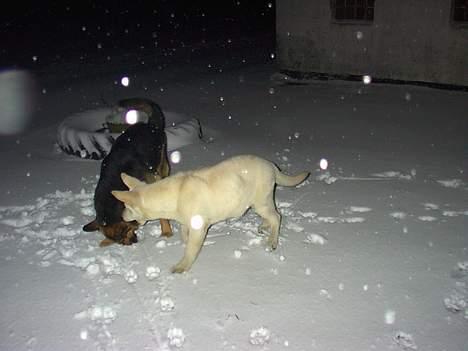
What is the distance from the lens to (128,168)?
4.66 m

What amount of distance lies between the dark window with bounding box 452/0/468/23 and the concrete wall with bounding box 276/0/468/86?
0.18m

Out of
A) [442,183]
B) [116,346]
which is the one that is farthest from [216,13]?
[116,346]

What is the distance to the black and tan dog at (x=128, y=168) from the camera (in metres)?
4.18

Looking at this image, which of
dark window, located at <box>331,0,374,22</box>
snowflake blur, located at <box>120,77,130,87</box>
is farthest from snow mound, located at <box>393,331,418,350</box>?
snowflake blur, located at <box>120,77,130,87</box>

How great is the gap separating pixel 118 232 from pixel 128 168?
0.80 m

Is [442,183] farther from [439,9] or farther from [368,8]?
[368,8]

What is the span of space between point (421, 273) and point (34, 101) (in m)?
10.5

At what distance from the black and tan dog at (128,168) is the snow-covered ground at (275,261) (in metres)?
0.33

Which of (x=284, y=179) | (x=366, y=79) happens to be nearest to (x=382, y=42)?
(x=366, y=79)

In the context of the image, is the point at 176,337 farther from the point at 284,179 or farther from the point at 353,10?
the point at 353,10

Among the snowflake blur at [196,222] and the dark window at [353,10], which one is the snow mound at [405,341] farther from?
the dark window at [353,10]

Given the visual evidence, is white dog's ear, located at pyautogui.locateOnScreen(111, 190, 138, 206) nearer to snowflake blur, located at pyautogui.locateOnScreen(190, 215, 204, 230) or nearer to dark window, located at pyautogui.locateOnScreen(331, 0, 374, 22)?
snowflake blur, located at pyautogui.locateOnScreen(190, 215, 204, 230)

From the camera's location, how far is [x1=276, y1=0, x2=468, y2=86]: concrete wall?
11.3m

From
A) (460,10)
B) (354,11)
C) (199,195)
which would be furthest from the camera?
(354,11)
